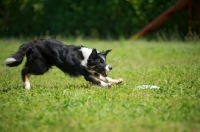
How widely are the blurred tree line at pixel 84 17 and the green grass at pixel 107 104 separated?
8.96 meters

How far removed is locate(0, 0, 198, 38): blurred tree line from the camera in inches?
761

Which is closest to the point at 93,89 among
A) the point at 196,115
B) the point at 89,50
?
the point at 89,50

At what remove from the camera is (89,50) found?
8.35m

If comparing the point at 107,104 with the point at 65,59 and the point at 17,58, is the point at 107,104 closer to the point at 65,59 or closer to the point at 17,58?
the point at 65,59

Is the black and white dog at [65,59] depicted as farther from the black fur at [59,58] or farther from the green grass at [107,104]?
the green grass at [107,104]

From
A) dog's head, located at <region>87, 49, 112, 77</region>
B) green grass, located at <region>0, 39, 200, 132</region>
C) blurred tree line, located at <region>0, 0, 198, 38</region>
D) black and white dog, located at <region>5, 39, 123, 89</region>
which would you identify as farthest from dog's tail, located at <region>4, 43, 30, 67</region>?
blurred tree line, located at <region>0, 0, 198, 38</region>

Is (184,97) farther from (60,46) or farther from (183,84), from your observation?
(60,46)

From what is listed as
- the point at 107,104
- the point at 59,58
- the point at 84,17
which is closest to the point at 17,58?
the point at 59,58

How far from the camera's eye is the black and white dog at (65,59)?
8.25 meters

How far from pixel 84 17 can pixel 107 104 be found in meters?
17.1

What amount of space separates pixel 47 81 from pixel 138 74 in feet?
7.40

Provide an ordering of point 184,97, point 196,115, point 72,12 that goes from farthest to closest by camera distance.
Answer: point 72,12 < point 184,97 < point 196,115

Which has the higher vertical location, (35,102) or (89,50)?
(89,50)

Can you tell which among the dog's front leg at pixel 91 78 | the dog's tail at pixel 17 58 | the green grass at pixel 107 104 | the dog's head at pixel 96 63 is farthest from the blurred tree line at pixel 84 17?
the dog's tail at pixel 17 58
